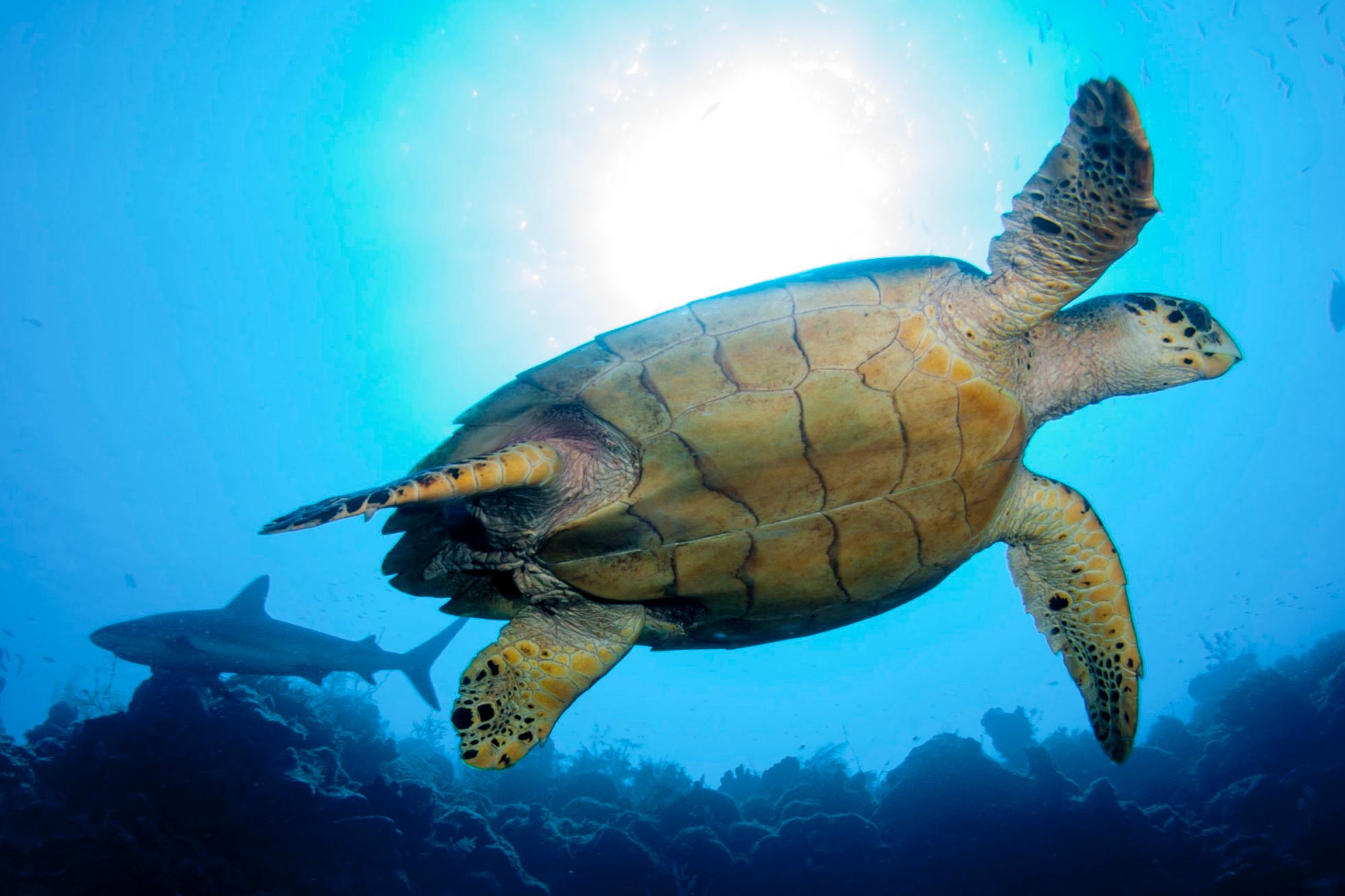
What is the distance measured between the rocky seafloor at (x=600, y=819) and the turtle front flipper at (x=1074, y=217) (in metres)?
9.13

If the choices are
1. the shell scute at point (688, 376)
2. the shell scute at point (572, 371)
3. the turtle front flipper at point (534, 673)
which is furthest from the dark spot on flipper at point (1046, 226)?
the turtle front flipper at point (534, 673)

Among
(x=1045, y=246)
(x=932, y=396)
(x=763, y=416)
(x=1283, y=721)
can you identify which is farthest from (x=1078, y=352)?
(x=1283, y=721)

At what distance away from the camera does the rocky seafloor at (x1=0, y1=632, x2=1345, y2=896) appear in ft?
21.5

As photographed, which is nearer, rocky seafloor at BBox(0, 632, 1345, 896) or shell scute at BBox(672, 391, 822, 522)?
shell scute at BBox(672, 391, 822, 522)

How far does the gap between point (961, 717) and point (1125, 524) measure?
30928 millimetres

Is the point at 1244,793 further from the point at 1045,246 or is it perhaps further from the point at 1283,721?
the point at 1045,246

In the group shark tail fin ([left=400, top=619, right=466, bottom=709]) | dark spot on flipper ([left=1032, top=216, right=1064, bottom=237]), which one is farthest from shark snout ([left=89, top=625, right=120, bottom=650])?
dark spot on flipper ([left=1032, top=216, right=1064, bottom=237])

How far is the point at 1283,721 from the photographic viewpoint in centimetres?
1305

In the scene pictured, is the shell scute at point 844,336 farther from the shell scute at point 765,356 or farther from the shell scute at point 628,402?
the shell scute at point 628,402

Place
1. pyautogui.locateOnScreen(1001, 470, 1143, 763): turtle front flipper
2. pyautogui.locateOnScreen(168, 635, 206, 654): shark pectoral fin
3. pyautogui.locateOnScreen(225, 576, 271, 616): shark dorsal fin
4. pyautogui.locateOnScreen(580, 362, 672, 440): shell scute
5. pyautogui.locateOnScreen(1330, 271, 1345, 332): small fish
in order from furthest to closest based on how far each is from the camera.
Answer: pyautogui.locateOnScreen(1330, 271, 1345, 332): small fish
pyautogui.locateOnScreen(225, 576, 271, 616): shark dorsal fin
pyautogui.locateOnScreen(168, 635, 206, 654): shark pectoral fin
pyautogui.locateOnScreen(1001, 470, 1143, 763): turtle front flipper
pyautogui.locateOnScreen(580, 362, 672, 440): shell scute

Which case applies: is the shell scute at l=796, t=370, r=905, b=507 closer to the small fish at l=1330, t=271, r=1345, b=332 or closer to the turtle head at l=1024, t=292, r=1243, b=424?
the turtle head at l=1024, t=292, r=1243, b=424

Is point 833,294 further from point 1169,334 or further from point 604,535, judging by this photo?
point 1169,334

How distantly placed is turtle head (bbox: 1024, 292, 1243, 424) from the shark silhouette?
1041 cm

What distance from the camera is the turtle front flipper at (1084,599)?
3.26 meters
